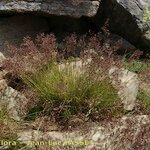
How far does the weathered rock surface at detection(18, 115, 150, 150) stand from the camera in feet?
16.3

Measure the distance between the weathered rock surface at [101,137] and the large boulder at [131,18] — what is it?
247cm

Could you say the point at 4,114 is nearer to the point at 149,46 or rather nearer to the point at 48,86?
the point at 48,86

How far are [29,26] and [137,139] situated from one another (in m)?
4.03

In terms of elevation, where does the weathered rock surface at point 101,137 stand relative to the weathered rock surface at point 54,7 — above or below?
below

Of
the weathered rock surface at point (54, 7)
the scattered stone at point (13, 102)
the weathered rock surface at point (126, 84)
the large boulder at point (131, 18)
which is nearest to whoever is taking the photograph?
the scattered stone at point (13, 102)

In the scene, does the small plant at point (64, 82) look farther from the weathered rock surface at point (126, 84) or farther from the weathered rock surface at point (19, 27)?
the weathered rock surface at point (19, 27)

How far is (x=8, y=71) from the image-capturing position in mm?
6848

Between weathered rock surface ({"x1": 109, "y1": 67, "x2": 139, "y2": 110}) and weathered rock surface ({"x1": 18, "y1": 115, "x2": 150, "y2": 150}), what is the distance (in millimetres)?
580

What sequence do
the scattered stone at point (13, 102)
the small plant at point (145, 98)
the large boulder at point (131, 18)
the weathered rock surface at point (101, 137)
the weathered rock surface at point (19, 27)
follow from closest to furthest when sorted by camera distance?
the weathered rock surface at point (101, 137) < the scattered stone at point (13, 102) < the small plant at point (145, 98) < the large boulder at point (131, 18) < the weathered rock surface at point (19, 27)

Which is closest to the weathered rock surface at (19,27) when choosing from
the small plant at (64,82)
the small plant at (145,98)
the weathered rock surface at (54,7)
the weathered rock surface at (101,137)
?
the weathered rock surface at (54,7)

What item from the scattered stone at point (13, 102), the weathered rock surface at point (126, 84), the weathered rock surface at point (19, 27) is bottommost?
the scattered stone at point (13, 102)

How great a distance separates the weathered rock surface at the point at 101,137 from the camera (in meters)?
4.97

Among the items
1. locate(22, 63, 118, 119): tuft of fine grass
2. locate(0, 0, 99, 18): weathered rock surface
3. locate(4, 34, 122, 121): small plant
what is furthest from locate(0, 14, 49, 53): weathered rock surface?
locate(22, 63, 118, 119): tuft of fine grass

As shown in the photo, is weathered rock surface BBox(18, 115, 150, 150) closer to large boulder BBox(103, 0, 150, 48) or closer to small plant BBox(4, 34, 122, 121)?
small plant BBox(4, 34, 122, 121)
